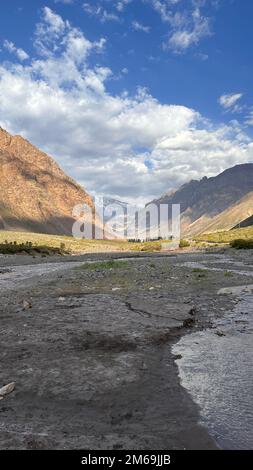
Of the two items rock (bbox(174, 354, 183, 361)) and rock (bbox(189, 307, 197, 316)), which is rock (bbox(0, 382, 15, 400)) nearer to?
rock (bbox(174, 354, 183, 361))

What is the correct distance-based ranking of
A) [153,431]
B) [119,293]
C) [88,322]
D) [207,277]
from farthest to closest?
[207,277] < [119,293] < [88,322] < [153,431]

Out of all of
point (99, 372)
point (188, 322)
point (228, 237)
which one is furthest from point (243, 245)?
point (99, 372)

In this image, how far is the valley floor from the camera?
5.54m

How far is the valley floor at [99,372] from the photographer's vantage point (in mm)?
5539

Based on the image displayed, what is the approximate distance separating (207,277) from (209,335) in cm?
1475

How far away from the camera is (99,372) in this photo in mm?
7996

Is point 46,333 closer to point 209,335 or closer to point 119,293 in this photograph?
point 209,335

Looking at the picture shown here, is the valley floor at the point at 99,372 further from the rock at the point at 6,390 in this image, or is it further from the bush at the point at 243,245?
the bush at the point at 243,245

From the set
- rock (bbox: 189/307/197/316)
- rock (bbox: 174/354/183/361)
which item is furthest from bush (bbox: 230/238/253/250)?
rock (bbox: 174/354/183/361)

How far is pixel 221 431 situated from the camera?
5695mm

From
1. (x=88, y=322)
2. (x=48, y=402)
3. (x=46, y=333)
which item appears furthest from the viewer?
(x=88, y=322)

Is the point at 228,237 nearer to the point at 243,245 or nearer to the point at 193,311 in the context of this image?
the point at 243,245
